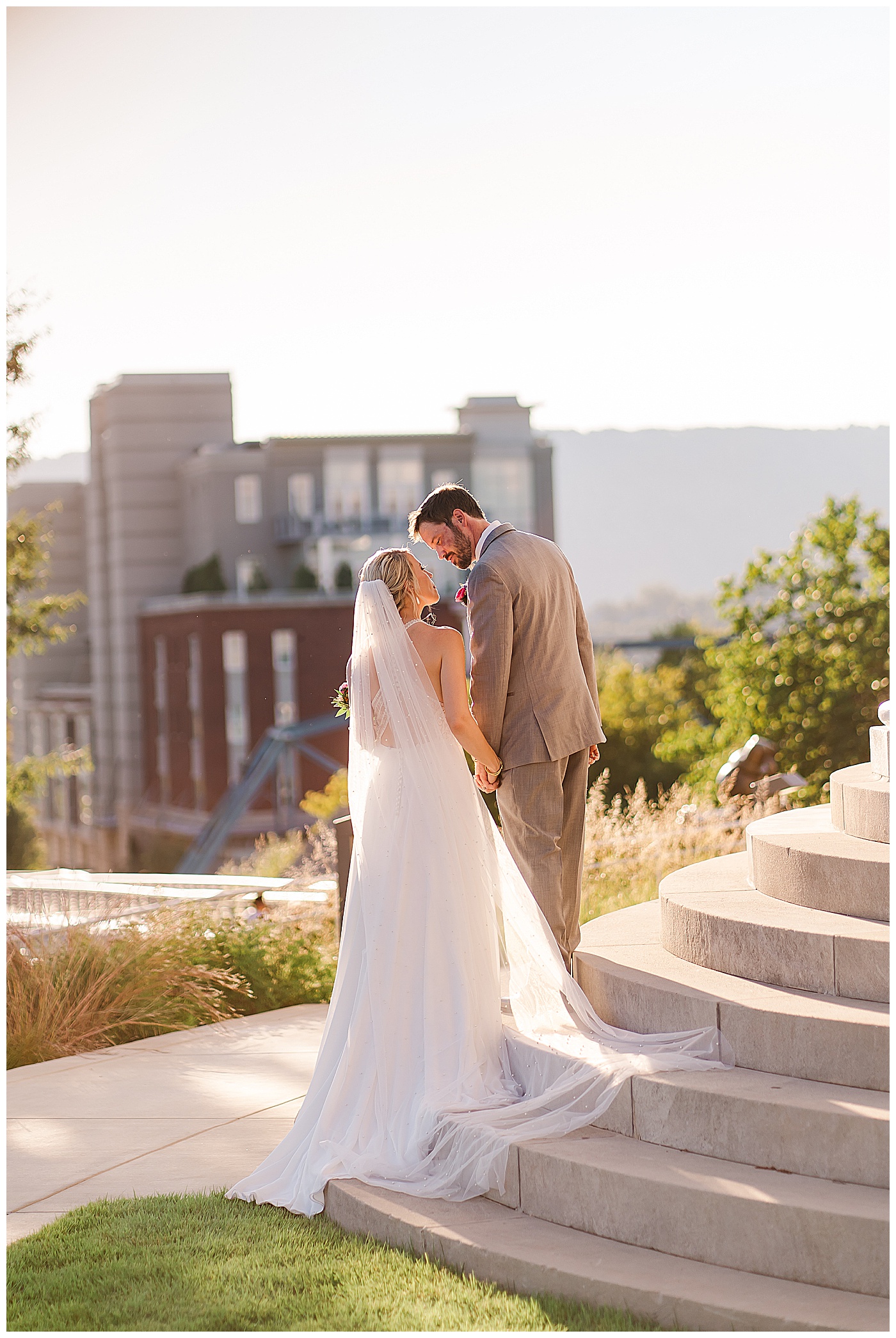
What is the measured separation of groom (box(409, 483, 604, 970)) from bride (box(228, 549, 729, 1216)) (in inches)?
5.1

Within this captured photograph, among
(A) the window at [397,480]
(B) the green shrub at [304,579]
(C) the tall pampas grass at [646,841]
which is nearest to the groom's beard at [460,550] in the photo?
(C) the tall pampas grass at [646,841]

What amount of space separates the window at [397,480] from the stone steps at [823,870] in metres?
46.8

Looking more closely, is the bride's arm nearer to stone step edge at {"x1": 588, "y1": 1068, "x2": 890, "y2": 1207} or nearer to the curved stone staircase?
the curved stone staircase

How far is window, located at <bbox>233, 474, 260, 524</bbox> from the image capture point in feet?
168

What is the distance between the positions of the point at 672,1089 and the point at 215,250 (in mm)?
67357

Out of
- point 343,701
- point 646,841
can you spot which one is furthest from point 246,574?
point 343,701

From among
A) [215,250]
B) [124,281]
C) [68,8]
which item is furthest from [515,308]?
[68,8]

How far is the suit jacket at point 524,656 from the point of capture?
4.47 metres

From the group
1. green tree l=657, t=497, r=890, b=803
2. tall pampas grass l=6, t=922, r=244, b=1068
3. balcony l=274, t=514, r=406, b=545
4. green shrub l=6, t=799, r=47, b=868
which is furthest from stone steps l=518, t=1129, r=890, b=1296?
balcony l=274, t=514, r=406, b=545

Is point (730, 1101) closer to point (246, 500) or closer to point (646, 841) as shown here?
point (646, 841)

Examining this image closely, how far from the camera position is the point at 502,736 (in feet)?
15.1

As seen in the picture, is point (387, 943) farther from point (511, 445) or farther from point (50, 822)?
point (50, 822)

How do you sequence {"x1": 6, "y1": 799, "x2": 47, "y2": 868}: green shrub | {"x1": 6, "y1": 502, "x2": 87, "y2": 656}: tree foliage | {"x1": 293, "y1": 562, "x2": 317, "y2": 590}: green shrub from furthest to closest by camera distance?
{"x1": 293, "y1": 562, "x2": 317, "y2": 590}: green shrub → {"x1": 6, "y1": 799, "x2": 47, "y2": 868}: green shrub → {"x1": 6, "y1": 502, "x2": 87, "y2": 656}: tree foliage

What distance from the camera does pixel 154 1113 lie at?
5117 millimetres
